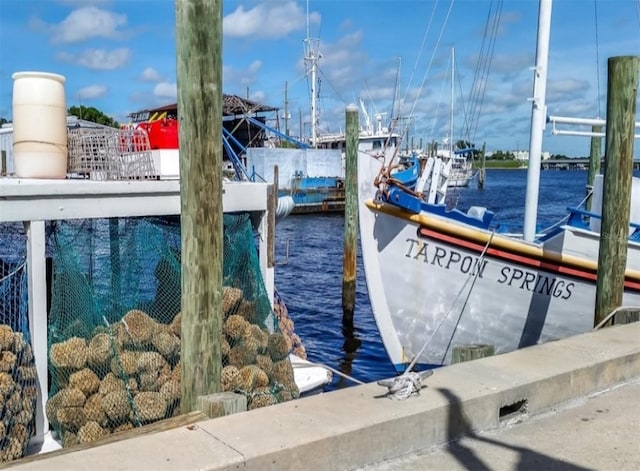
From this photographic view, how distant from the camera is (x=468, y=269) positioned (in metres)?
9.13

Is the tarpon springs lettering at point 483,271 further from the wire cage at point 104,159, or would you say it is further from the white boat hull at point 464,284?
the wire cage at point 104,159

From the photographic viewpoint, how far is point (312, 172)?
1809 inches

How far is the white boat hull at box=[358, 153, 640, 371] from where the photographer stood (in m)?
9.00

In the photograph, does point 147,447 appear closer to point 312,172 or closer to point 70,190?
point 70,190

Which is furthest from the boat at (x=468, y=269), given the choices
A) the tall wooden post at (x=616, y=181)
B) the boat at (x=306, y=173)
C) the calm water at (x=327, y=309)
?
the boat at (x=306, y=173)

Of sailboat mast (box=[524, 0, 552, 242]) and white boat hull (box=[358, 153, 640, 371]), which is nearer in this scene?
white boat hull (box=[358, 153, 640, 371])

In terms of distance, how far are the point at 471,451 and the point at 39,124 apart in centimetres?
423

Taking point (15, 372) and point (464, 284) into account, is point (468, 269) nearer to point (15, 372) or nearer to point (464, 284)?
point (464, 284)

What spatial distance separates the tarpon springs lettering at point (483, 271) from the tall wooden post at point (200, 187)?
538 cm

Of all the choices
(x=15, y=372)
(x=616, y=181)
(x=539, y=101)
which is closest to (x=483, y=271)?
(x=616, y=181)

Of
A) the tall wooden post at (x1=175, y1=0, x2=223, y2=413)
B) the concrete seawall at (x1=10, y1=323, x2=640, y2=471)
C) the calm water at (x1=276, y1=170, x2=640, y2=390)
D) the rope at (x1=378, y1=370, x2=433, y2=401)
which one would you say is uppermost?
the tall wooden post at (x1=175, y1=0, x2=223, y2=413)

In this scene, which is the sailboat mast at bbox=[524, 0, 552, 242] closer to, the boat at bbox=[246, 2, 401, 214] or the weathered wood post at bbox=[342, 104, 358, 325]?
the weathered wood post at bbox=[342, 104, 358, 325]

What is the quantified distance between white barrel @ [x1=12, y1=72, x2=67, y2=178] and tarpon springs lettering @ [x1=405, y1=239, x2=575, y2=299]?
16.1 feet

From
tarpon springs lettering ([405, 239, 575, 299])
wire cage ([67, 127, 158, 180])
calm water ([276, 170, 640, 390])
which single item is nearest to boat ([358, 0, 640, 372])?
tarpon springs lettering ([405, 239, 575, 299])
